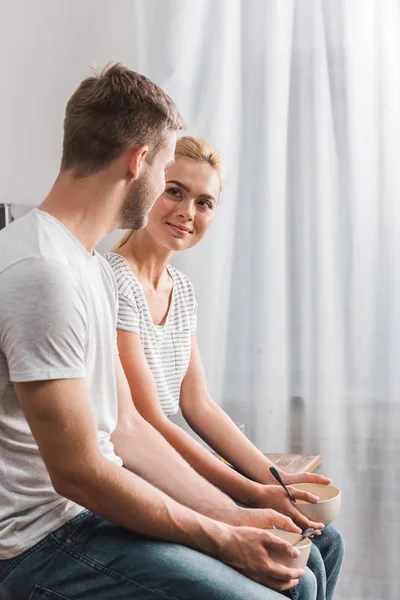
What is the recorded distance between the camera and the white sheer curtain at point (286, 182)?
2.28 meters

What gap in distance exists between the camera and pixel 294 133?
7.65 feet

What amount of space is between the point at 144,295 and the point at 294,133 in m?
0.92

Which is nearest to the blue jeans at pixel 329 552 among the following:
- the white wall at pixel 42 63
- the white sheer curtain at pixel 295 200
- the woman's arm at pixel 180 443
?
the woman's arm at pixel 180 443

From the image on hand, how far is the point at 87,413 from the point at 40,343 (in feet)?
0.35

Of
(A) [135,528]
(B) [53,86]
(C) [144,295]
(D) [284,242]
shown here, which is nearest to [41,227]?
(A) [135,528]

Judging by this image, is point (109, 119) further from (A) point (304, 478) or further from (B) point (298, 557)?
(A) point (304, 478)

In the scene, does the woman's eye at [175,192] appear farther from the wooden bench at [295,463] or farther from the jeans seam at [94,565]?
the jeans seam at [94,565]

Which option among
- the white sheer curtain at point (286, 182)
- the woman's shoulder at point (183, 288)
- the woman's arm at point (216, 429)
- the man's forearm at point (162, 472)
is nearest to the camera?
the man's forearm at point (162, 472)

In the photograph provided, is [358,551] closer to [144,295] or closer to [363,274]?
[363,274]

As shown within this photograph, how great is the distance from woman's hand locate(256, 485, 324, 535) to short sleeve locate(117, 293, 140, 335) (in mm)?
390

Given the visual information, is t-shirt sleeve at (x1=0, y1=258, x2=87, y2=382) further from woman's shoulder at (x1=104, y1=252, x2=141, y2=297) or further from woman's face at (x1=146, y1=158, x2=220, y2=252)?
woman's face at (x1=146, y1=158, x2=220, y2=252)

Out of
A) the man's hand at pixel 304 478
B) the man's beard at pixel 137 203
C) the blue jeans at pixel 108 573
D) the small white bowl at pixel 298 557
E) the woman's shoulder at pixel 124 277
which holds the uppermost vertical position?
the man's beard at pixel 137 203

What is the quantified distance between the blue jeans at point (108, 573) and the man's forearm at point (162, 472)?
32 cm

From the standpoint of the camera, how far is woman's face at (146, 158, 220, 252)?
1.72 meters
